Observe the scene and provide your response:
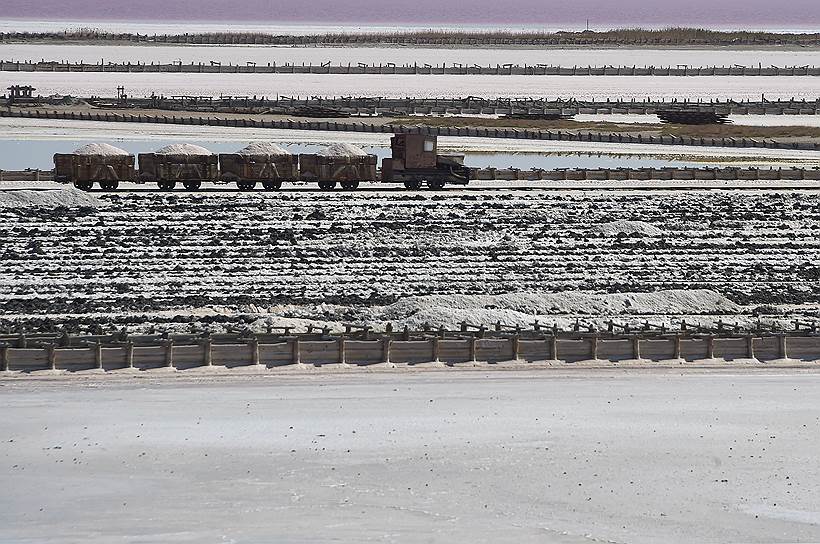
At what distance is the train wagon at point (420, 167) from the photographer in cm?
6059

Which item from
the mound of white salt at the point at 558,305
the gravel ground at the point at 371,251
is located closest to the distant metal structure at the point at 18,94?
the gravel ground at the point at 371,251

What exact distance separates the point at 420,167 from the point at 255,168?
6.69 meters

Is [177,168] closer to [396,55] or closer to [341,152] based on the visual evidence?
[341,152]

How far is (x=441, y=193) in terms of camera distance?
59156 millimetres

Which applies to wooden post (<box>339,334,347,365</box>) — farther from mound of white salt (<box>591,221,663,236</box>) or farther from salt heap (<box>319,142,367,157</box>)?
salt heap (<box>319,142,367,157</box>)

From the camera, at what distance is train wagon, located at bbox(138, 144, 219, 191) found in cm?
5847

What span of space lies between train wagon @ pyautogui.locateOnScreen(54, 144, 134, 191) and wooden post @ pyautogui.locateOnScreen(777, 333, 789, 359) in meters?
31.6

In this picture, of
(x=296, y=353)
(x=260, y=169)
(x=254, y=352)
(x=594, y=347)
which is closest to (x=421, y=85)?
(x=260, y=169)

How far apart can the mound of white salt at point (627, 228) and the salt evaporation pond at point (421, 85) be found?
67.2 m

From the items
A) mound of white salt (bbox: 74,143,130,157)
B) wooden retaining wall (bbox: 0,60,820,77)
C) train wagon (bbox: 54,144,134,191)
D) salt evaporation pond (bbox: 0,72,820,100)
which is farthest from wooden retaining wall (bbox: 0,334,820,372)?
wooden retaining wall (bbox: 0,60,820,77)

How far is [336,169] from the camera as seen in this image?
59.7 meters

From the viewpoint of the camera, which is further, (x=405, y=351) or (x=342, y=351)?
(x=405, y=351)

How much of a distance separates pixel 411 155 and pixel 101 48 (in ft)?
349

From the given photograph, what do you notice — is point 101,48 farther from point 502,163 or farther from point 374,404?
point 374,404
